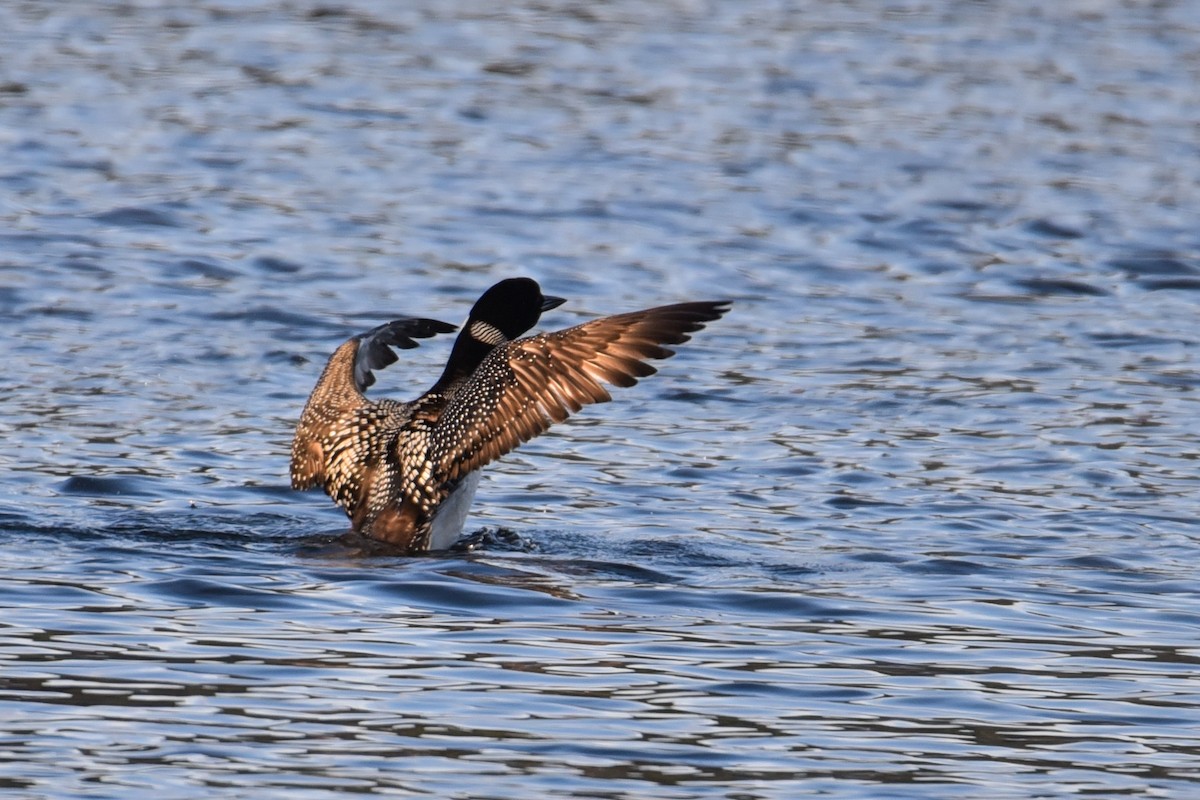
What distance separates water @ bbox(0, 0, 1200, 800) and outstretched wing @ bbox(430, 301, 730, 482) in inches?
20.9

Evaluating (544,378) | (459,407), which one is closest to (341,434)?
(459,407)

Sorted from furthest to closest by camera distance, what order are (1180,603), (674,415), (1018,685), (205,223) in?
(205,223) < (674,415) < (1180,603) < (1018,685)

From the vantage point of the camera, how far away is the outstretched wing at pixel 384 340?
9.75m

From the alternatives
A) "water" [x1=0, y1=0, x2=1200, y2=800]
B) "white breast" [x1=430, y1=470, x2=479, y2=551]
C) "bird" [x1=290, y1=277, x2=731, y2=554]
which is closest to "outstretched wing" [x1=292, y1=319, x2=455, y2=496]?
→ "bird" [x1=290, y1=277, x2=731, y2=554]

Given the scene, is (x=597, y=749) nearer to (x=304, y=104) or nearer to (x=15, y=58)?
(x=304, y=104)

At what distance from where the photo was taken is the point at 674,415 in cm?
1132

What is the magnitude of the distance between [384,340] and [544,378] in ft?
5.46

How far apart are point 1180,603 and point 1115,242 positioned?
308 inches

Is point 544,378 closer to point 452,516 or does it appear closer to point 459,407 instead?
point 459,407

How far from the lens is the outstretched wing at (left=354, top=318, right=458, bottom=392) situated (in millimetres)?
9750

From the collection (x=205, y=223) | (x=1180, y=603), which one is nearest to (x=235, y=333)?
(x=205, y=223)

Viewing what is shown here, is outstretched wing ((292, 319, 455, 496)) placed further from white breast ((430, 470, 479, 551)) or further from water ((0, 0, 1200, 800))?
white breast ((430, 470, 479, 551))

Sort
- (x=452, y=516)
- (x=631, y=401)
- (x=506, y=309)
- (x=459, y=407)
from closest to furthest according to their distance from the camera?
(x=459, y=407), (x=452, y=516), (x=506, y=309), (x=631, y=401)

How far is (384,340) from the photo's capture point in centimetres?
985
